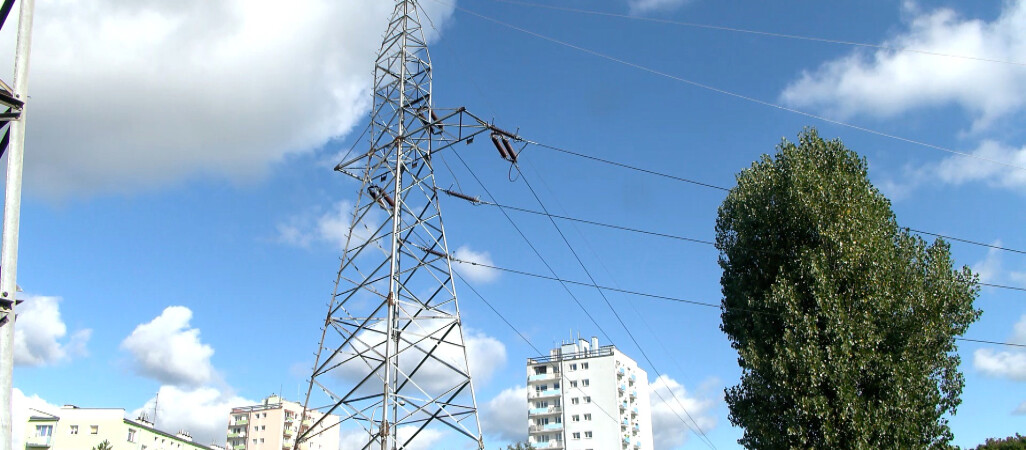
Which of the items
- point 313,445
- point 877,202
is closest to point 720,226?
point 877,202

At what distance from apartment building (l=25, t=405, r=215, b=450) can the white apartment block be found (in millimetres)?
55961

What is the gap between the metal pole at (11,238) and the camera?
568 cm

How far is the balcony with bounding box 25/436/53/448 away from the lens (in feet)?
246

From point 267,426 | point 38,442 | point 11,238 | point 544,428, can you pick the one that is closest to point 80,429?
point 38,442

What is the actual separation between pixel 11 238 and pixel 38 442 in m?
86.5

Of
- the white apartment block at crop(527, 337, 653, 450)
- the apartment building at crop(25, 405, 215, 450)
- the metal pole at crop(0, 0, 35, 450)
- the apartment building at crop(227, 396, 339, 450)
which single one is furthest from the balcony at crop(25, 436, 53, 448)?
the metal pole at crop(0, 0, 35, 450)

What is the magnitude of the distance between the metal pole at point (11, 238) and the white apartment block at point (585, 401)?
107957 millimetres

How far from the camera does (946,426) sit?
23344 mm

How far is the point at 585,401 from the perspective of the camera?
117375 millimetres

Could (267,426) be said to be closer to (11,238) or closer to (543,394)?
(543,394)

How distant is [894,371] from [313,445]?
139 meters

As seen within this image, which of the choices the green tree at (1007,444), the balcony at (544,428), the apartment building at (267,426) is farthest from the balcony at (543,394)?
the green tree at (1007,444)

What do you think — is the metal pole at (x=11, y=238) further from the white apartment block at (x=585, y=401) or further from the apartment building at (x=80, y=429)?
the white apartment block at (x=585, y=401)

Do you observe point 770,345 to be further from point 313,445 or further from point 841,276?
point 313,445
